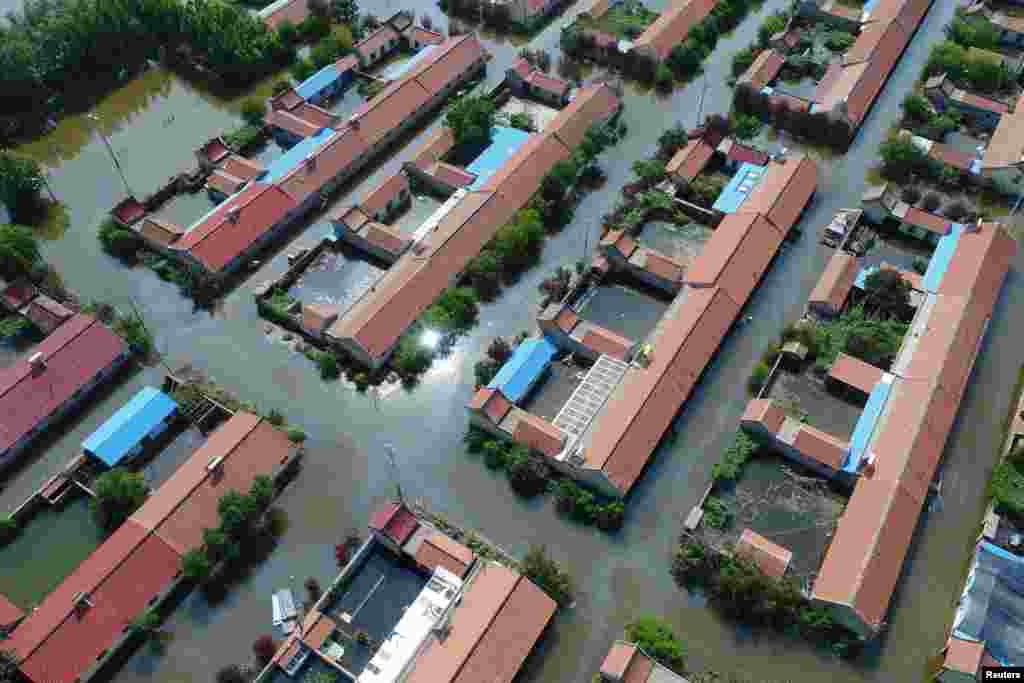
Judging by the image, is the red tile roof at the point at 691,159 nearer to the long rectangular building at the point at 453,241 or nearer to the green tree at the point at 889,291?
the long rectangular building at the point at 453,241

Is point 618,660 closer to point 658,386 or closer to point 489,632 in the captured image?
point 489,632

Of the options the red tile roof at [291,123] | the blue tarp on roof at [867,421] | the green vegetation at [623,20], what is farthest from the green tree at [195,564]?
the green vegetation at [623,20]

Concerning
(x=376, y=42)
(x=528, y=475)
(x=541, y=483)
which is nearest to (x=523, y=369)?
(x=528, y=475)

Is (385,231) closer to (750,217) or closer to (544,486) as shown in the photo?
(544,486)

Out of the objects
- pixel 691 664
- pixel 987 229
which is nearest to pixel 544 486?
pixel 691 664

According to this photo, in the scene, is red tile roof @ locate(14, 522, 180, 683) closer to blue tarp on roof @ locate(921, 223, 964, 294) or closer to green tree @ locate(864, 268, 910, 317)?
green tree @ locate(864, 268, 910, 317)

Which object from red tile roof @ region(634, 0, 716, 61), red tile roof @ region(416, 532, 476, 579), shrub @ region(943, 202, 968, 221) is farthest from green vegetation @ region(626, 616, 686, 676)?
red tile roof @ region(634, 0, 716, 61)
